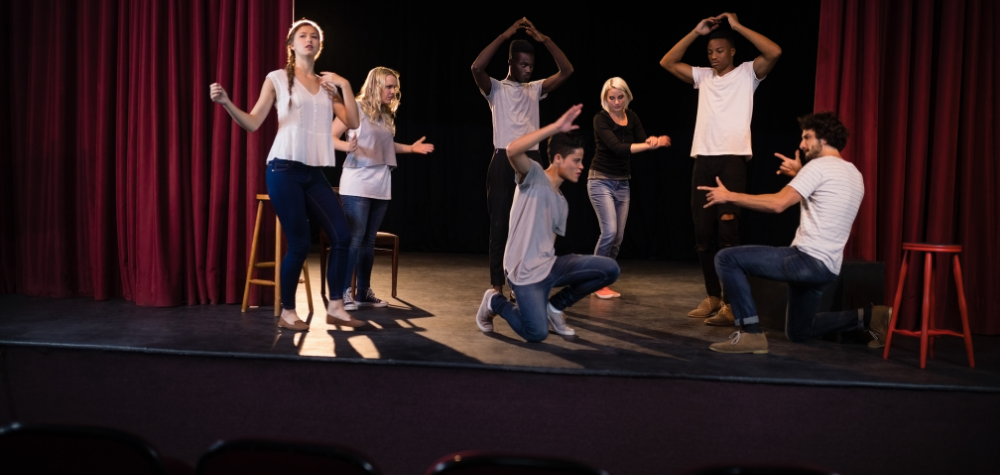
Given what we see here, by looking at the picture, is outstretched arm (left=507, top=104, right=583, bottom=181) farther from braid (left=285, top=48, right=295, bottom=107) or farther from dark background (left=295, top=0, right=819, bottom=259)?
dark background (left=295, top=0, right=819, bottom=259)

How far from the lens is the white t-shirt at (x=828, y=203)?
363 centimetres

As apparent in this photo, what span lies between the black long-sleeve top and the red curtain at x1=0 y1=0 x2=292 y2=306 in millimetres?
2026

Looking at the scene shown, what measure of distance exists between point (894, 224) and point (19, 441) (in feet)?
14.0

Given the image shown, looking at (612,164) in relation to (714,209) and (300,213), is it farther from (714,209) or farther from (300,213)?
Answer: (300,213)

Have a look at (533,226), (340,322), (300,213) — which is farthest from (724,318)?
(300,213)

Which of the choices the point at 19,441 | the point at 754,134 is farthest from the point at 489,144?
the point at 19,441

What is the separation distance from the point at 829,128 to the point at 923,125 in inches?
39.8

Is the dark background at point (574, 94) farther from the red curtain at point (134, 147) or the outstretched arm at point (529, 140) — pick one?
the outstretched arm at point (529, 140)

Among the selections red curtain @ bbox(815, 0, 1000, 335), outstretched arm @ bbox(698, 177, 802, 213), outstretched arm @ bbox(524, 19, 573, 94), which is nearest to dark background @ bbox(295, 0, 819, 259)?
outstretched arm @ bbox(524, 19, 573, 94)

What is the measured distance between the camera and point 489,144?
814cm

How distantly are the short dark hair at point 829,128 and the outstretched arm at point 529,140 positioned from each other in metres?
1.14

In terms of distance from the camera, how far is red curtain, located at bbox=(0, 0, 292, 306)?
4.66m

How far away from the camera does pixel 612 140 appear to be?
4949mm

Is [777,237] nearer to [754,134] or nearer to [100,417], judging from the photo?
[754,134]
